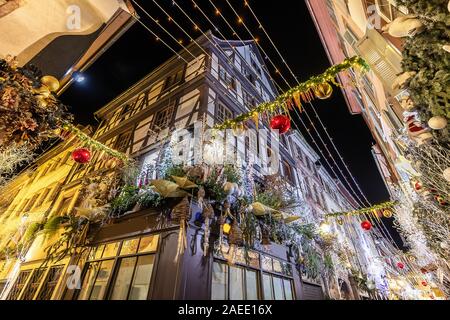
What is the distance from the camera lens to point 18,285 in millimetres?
8758

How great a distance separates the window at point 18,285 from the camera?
8.53 m

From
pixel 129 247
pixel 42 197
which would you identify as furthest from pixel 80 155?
pixel 42 197

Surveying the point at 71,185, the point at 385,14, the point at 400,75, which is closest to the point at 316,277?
the point at 400,75

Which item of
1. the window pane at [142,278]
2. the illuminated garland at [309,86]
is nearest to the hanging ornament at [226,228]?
the window pane at [142,278]

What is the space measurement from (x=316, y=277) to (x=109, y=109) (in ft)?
52.2

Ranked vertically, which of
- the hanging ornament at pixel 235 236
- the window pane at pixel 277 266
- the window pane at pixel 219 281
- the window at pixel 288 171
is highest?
the window at pixel 288 171

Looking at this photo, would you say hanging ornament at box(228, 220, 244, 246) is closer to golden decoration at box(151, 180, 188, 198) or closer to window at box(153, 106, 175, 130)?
golden decoration at box(151, 180, 188, 198)

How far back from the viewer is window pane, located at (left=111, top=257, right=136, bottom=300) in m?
5.14

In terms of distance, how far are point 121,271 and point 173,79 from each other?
31.8 ft

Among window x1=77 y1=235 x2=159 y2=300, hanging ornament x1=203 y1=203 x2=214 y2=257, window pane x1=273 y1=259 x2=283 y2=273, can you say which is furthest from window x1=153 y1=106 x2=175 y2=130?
window pane x1=273 y1=259 x2=283 y2=273

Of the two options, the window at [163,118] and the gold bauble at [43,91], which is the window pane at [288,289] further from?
the gold bauble at [43,91]

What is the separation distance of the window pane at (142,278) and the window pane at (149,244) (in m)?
0.17

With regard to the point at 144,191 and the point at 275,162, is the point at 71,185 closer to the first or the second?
the point at 144,191

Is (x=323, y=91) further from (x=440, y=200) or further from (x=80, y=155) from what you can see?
(x=80, y=155)
